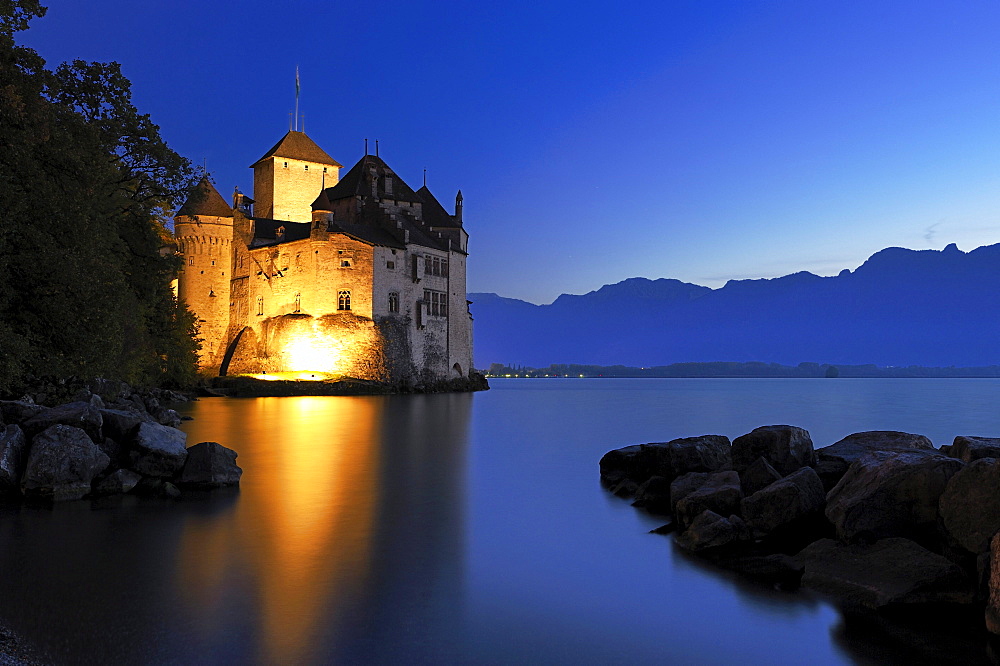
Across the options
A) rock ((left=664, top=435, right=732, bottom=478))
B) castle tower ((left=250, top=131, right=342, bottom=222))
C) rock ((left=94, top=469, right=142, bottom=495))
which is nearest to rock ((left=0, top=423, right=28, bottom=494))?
rock ((left=94, top=469, right=142, bottom=495))

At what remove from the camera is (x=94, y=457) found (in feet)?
40.6

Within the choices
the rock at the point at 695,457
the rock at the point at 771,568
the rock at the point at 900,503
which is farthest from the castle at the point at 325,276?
the rock at the point at 900,503

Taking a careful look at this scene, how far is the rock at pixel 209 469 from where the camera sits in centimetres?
1316

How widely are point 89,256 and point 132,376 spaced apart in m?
14.9

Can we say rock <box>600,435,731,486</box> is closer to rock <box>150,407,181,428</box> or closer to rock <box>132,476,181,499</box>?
rock <box>132,476,181,499</box>

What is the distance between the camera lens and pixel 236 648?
5668 mm

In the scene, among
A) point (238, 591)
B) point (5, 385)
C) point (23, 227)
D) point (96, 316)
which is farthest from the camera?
point (96, 316)

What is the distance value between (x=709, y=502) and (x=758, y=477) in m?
1.37

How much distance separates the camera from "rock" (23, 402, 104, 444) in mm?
12602

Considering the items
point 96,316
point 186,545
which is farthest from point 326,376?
point 186,545

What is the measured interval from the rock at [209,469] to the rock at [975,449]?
13.2 metres

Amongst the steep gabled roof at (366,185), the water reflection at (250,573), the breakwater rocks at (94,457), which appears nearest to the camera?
the water reflection at (250,573)

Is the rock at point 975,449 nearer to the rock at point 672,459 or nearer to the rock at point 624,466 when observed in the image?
the rock at point 672,459

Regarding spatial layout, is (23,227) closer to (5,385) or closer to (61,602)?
(5,385)
